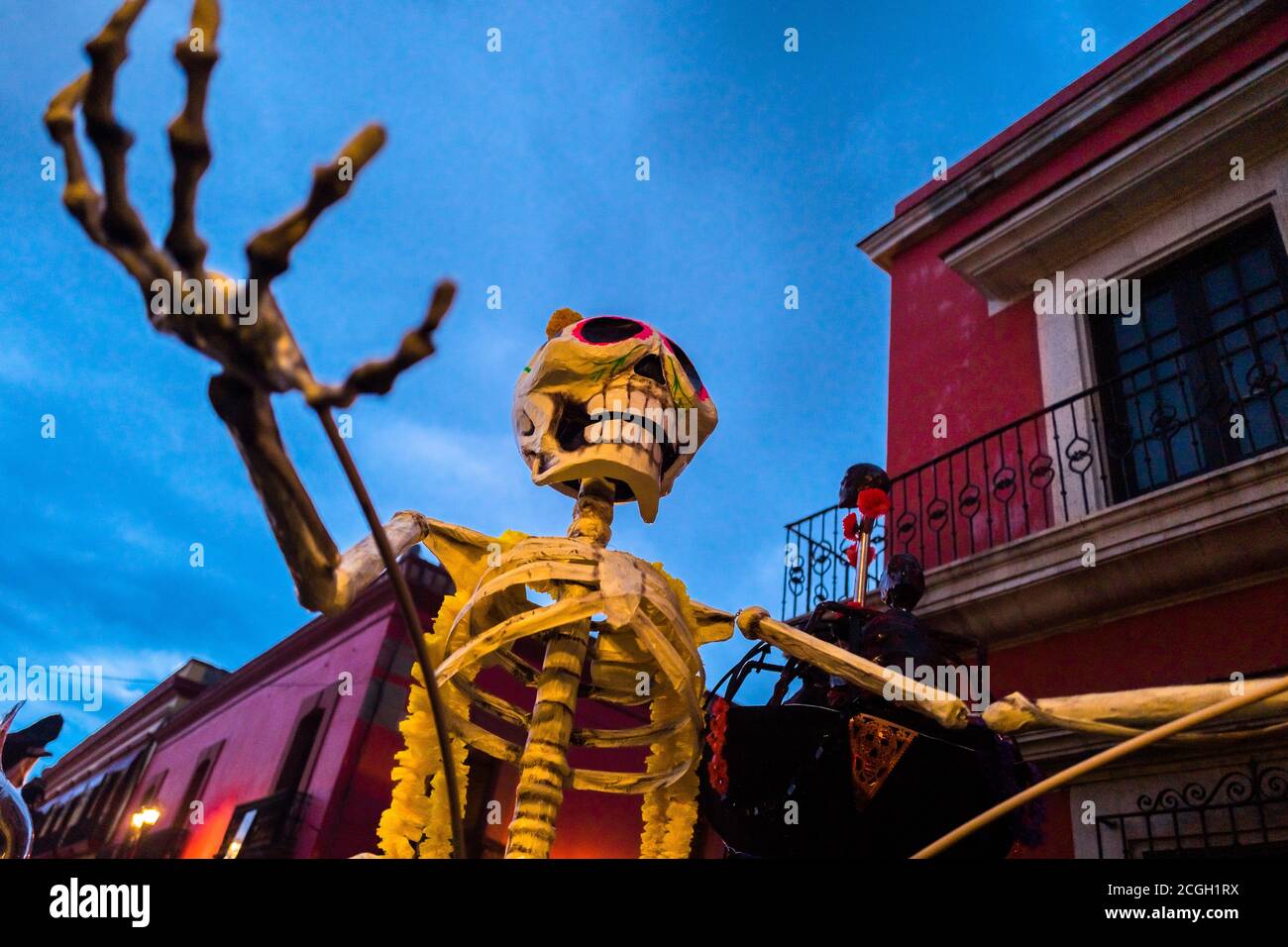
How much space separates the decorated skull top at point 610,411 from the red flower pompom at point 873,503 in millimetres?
823

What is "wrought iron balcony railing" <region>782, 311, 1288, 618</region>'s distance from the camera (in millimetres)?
5211

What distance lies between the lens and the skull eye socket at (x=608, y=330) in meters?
3.26

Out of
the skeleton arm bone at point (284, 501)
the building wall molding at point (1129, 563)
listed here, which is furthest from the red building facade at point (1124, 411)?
the skeleton arm bone at point (284, 501)

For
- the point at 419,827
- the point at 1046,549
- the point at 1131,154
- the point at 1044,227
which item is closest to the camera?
the point at 419,827

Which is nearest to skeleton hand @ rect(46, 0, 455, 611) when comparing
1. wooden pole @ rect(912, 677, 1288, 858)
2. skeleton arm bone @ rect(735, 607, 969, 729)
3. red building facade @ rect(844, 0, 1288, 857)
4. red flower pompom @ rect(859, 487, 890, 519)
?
wooden pole @ rect(912, 677, 1288, 858)

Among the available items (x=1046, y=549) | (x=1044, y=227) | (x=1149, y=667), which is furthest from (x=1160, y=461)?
(x=1044, y=227)

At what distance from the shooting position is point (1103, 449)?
5605 millimetres

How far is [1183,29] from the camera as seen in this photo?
6.55 metres

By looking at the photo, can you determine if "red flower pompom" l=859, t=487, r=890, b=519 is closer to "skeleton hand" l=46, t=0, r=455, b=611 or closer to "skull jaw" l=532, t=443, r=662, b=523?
"skull jaw" l=532, t=443, r=662, b=523

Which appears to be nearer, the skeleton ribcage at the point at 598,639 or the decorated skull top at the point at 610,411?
the skeleton ribcage at the point at 598,639

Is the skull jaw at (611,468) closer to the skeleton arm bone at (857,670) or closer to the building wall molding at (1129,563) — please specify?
the skeleton arm bone at (857,670)

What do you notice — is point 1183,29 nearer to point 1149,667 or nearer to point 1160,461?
Result: point 1160,461

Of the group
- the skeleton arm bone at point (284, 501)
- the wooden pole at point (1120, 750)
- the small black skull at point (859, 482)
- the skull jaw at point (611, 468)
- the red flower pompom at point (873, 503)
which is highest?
the small black skull at point (859, 482)

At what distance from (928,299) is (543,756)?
6.52 meters
